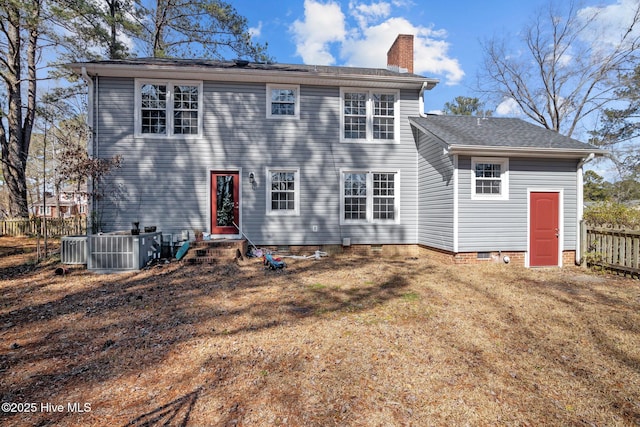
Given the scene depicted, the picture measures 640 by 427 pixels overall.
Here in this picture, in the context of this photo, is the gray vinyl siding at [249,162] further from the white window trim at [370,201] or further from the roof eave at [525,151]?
the roof eave at [525,151]

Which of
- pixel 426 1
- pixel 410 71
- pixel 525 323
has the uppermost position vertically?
pixel 426 1

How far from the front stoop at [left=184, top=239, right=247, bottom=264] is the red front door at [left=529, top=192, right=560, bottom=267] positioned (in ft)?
28.1

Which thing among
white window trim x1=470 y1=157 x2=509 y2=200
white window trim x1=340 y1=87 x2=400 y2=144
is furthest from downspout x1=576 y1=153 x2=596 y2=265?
white window trim x1=340 y1=87 x2=400 y2=144

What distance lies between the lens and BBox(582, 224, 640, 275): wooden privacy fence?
7219mm

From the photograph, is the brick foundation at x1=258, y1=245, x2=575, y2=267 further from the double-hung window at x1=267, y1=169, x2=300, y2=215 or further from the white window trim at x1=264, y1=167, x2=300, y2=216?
the double-hung window at x1=267, y1=169, x2=300, y2=215

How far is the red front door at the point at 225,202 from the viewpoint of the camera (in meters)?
9.49

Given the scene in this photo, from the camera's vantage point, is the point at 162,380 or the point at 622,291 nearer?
the point at 162,380

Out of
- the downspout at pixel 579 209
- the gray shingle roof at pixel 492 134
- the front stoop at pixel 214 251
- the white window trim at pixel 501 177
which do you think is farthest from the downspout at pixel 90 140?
the downspout at pixel 579 209

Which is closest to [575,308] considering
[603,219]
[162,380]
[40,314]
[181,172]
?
[603,219]

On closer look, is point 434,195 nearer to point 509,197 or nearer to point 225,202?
point 509,197

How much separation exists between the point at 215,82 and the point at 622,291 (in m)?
11.9

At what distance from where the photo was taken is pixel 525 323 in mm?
4633

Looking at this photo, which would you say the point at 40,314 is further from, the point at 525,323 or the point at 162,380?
the point at 525,323

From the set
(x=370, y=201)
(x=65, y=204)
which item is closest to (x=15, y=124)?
(x=370, y=201)
